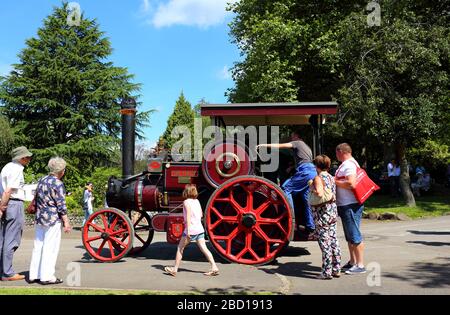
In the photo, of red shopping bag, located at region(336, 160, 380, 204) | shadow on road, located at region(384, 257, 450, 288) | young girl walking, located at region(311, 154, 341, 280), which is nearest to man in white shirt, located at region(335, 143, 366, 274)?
red shopping bag, located at region(336, 160, 380, 204)

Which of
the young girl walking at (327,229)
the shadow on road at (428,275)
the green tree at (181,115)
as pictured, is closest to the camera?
the shadow on road at (428,275)

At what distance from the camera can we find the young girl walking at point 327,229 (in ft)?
18.7

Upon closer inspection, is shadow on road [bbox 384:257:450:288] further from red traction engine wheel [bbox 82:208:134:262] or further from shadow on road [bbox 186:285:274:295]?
red traction engine wheel [bbox 82:208:134:262]

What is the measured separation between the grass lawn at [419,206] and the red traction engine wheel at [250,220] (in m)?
9.47

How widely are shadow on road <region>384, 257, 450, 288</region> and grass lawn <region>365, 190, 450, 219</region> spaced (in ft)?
27.3

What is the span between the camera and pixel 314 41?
62.1 feet

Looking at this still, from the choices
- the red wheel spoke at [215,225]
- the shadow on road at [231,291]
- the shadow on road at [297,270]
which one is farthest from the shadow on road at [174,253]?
the shadow on road at [231,291]

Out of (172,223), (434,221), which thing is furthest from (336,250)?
(434,221)

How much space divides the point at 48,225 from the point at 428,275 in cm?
510

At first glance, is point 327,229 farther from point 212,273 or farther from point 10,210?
point 10,210

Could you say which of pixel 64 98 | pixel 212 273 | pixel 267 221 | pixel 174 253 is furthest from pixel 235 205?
pixel 64 98

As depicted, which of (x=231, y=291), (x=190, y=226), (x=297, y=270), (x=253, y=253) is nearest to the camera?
(x=231, y=291)

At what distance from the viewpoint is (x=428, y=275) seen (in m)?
5.97

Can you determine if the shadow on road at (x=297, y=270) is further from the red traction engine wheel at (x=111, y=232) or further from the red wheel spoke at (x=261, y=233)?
the red traction engine wheel at (x=111, y=232)
